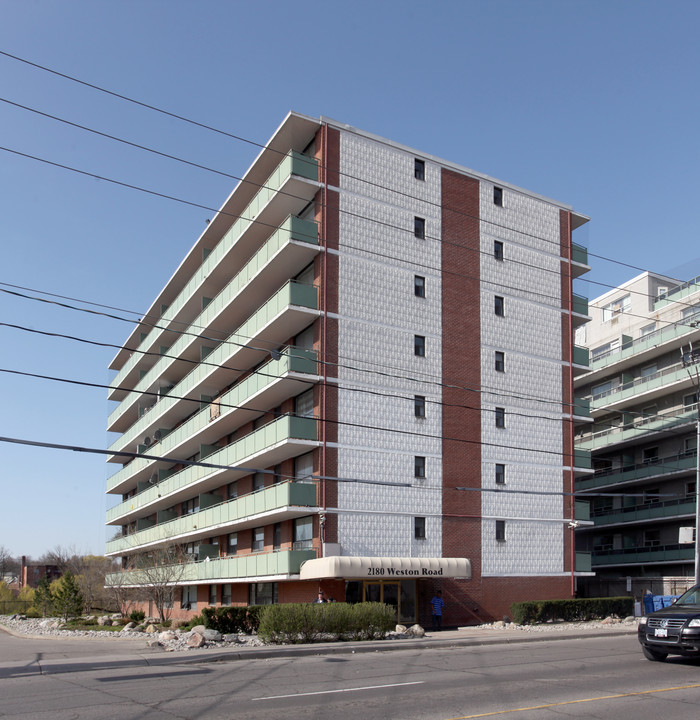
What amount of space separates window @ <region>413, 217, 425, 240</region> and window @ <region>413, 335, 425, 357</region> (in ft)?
15.8

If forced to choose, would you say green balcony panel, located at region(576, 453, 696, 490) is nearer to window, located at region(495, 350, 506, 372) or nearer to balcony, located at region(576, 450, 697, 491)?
balcony, located at region(576, 450, 697, 491)

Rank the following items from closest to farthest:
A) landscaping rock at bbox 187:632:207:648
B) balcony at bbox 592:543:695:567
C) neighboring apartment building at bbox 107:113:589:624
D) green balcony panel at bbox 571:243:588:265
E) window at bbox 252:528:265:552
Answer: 1. landscaping rock at bbox 187:632:207:648
2. neighboring apartment building at bbox 107:113:589:624
3. window at bbox 252:528:265:552
4. green balcony panel at bbox 571:243:588:265
5. balcony at bbox 592:543:695:567

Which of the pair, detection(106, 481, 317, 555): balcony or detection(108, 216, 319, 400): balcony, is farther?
detection(108, 216, 319, 400): balcony

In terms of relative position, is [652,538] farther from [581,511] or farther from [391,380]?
[391,380]

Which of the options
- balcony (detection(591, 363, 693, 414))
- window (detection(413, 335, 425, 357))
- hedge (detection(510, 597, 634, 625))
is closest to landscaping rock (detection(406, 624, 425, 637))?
hedge (detection(510, 597, 634, 625))

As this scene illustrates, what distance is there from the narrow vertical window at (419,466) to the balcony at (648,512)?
21.5m

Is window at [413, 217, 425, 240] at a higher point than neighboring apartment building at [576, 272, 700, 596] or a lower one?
higher

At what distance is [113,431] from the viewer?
239 ft

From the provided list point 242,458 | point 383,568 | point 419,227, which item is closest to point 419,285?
point 419,227

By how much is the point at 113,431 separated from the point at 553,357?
148 feet

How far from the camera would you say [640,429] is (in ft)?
178

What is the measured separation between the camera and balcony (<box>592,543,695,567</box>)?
50.0 metres

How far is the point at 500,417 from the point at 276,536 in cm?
1206

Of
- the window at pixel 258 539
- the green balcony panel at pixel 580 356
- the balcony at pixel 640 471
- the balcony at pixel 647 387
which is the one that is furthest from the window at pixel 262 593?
the balcony at pixel 640 471
